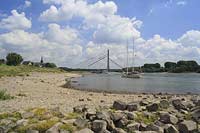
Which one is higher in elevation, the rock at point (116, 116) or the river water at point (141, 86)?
the rock at point (116, 116)

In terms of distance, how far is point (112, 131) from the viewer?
12.7 m

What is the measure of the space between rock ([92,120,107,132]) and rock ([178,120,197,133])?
3269 millimetres

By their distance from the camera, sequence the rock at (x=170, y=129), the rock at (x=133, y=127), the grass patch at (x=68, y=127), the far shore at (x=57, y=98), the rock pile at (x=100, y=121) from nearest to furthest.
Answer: the grass patch at (x=68, y=127)
the rock pile at (x=100, y=121)
the rock at (x=170, y=129)
the rock at (x=133, y=127)
the far shore at (x=57, y=98)

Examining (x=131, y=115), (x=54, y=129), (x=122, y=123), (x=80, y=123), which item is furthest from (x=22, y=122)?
(x=131, y=115)

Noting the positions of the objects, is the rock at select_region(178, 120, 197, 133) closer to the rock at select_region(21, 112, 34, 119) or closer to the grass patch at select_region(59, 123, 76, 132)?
the grass patch at select_region(59, 123, 76, 132)

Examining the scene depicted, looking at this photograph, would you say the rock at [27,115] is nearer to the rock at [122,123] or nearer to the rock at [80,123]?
the rock at [80,123]

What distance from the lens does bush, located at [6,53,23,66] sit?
152 meters

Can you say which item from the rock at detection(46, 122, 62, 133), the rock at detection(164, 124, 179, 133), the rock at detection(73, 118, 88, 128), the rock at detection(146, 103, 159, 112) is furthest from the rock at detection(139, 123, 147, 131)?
the rock at detection(46, 122, 62, 133)

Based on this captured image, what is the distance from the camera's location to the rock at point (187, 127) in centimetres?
1294

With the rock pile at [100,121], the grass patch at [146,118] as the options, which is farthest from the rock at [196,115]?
the grass patch at [146,118]

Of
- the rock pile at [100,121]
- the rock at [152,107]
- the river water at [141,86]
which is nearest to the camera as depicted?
the rock pile at [100,121]

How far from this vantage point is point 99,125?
1255cm

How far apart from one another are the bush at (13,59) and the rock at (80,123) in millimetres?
143911

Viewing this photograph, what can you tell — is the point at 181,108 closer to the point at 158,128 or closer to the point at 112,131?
the point at 158,128
